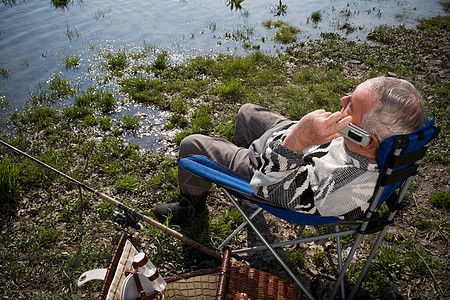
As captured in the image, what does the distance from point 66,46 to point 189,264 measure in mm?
6466

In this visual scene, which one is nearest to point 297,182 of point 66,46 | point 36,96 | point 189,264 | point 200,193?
point 200,193

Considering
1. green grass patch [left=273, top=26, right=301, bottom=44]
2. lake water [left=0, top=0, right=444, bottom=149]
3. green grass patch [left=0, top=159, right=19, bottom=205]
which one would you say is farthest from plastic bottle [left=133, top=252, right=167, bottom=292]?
green grass patch [left=273, top=26, right=301, bottom=44]

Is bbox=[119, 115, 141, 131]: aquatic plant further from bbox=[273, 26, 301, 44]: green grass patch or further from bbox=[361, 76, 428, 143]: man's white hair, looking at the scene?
bbox=[273, 26, 301, 44]: green grass patch

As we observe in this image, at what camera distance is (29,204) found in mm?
3682

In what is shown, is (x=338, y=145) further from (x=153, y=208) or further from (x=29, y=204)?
(x=29, y=204)

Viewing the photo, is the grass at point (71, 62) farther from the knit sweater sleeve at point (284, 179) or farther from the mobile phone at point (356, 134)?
the mobile phone at point (356, 134)

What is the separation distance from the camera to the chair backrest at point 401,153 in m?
1.88

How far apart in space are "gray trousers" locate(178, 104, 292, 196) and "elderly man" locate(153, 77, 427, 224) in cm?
2

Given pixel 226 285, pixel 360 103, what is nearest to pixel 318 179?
pixel 360 103

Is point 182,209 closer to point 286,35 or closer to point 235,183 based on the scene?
point 235,183

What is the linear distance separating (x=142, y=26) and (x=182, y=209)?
6.79m

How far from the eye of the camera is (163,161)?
4.41 m

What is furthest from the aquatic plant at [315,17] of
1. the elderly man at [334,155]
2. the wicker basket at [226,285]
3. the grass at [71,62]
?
the wicker basket at [226,285]

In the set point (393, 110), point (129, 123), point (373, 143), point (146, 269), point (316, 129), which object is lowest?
point (129, 123)
